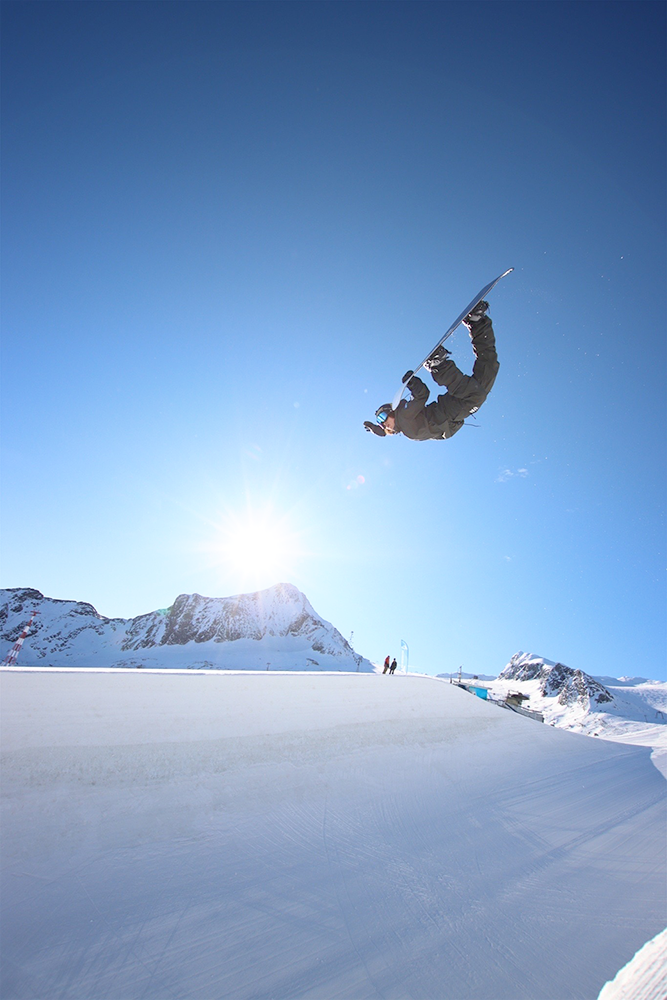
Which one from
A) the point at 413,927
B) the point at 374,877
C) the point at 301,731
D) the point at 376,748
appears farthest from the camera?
the point at 376,748

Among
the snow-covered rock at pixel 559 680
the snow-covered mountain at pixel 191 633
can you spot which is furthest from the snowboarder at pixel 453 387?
the snow-covered rock at pixel 559 680

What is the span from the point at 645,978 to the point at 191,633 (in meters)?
135

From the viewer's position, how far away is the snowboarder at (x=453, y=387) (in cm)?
461

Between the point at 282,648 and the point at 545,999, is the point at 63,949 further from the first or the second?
the point at 282,648

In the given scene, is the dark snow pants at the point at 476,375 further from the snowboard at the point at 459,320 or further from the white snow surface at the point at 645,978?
the white snow surface at the point at 645,978

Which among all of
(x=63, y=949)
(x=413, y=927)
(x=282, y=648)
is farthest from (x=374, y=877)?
(x=282, y=648)

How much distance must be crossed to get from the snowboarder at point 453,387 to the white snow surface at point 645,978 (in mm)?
4203

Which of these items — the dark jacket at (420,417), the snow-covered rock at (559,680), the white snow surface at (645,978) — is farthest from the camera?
the snow-covered rock at (559,680)

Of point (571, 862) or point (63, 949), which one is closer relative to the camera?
point (63, 949)

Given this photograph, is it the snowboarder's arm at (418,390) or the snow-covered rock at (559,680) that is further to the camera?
the snow-covered rock at (559,680)

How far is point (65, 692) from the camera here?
11.3 ft

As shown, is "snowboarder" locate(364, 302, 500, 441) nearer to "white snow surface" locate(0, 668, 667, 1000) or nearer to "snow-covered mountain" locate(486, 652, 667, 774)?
"white snow surface" locate(0, 668, 667, 1000)

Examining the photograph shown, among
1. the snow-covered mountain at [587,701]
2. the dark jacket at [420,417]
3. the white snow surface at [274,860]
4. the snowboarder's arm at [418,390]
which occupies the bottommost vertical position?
the snow-covered mountain at [587,701]

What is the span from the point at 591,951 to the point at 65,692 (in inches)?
174
